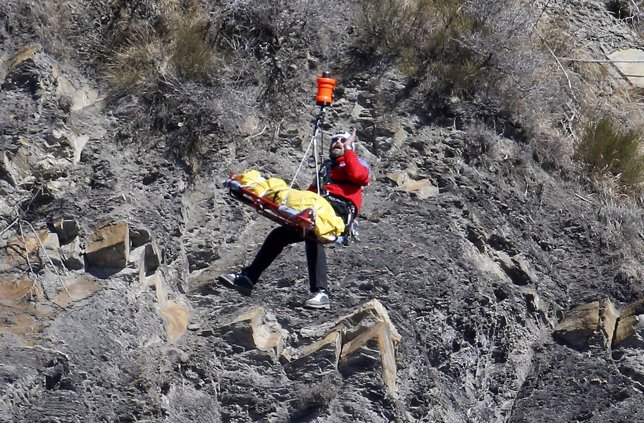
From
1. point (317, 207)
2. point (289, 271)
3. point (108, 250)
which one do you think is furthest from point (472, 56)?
point (108, 250)

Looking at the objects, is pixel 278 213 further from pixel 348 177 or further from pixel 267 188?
pixel 348 177

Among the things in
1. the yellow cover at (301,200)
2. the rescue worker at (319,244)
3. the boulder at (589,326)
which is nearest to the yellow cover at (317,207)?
the yellow cover at (301,200)

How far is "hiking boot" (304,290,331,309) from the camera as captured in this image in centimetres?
1095

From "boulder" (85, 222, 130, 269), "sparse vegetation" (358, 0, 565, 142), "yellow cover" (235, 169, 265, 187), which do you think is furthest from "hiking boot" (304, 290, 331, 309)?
"sparse vegetation" (358, 0, 565, 142)

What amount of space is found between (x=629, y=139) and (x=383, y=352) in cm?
467

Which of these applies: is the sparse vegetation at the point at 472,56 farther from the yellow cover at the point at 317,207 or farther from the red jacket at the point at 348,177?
the yellow cover at the point at 317,207

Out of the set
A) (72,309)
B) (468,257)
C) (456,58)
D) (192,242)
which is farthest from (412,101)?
(72,309)

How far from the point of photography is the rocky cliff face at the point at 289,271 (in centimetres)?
1068

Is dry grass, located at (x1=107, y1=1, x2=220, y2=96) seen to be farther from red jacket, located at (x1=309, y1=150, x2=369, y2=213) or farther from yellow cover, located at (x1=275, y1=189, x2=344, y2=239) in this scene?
yellow cover, located at (x1=275, y1=189, x2=344, y2=239)

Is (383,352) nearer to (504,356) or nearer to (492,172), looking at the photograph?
(504,356)

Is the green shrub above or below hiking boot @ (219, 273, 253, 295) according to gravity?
above

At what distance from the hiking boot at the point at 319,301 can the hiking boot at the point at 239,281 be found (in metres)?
0.52

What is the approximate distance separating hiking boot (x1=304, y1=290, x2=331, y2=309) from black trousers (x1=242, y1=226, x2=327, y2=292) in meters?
0.05

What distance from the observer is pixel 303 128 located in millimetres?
13070
